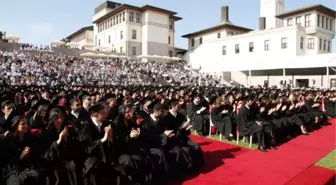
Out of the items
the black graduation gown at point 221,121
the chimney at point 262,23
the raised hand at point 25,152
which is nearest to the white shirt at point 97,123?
the raised hand at point 25,152

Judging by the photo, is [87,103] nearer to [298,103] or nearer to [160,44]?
[298,103]

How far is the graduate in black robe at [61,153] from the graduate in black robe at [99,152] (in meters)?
0.17

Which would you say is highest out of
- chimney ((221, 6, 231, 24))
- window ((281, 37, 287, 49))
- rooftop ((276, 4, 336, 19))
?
chimney ((221, 6, 231, 24))

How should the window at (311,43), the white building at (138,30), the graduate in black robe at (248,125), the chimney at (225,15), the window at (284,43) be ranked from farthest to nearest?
the chimney at (225,15)
the white building at (138,30)
the window at (311,43)
the window at (284,43)
the graduate in black robe at (248,125)

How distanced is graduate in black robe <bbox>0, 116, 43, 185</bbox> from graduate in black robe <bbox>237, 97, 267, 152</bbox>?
20.4 ft

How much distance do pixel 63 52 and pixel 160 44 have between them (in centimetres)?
1972

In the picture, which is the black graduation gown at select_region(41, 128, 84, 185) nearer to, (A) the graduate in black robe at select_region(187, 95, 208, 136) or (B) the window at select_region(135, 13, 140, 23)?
(A) the graduate in black robe at select_region(187, 95, 208, 136)

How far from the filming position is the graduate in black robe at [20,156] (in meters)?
4.27

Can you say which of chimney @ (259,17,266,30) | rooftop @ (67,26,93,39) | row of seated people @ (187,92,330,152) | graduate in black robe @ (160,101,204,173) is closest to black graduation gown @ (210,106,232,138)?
row of seated people @ (187,92,330,152)

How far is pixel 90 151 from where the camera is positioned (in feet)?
16.4

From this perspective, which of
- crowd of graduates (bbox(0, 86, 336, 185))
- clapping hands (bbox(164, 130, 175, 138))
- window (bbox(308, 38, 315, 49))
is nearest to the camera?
crowd of graduates (bbox(0, 86, 336, 185))

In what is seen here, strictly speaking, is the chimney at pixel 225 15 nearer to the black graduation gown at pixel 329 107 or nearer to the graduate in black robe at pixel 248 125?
the black graduation gown at pixel 329 107

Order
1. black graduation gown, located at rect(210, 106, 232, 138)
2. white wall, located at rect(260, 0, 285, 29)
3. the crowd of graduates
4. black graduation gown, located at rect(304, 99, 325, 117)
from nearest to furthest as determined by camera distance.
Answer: the crowd of graduates, black graduation gown, located at rect(210, 106, 232, 138), black graduation gown, located at rect(304, 99, 325, 117), white wall, located at rect(260, 0, 285, 29)

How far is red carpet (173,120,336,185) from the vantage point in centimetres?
596
